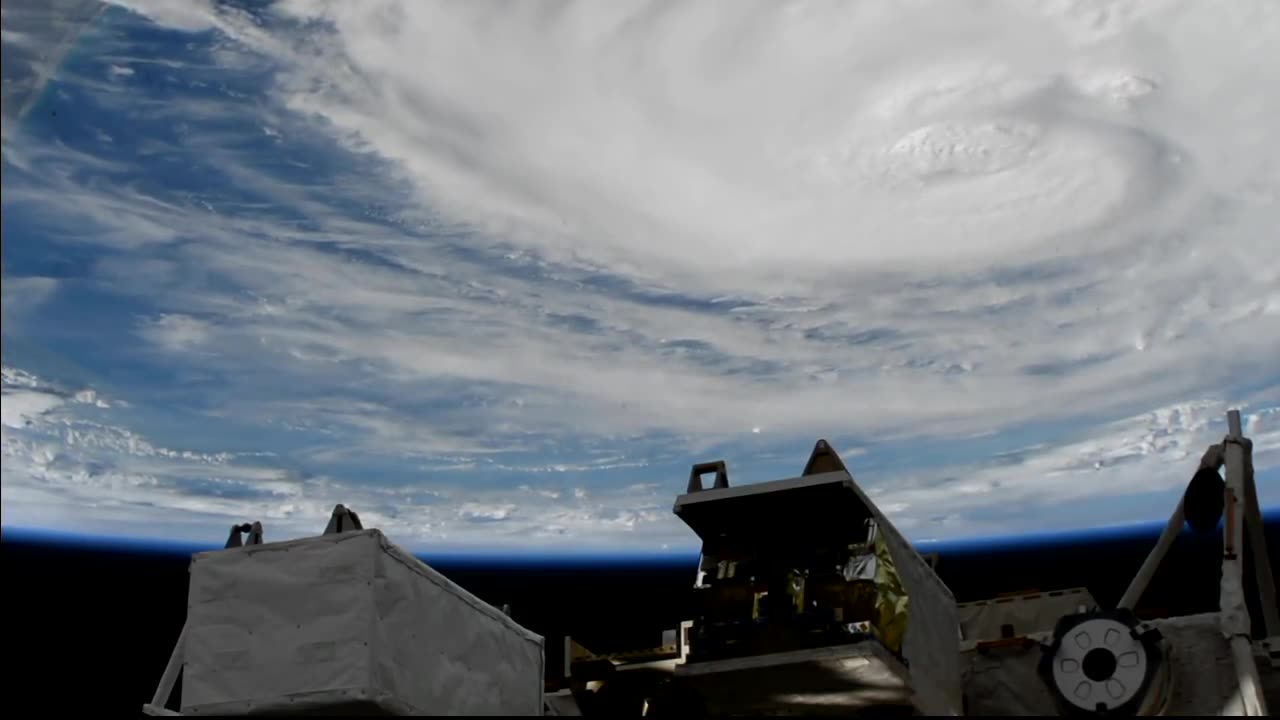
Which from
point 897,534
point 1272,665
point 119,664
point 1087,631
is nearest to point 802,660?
point 897,534

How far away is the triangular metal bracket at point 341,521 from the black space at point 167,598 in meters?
48.6

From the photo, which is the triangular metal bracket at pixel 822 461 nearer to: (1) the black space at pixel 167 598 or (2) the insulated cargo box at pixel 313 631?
(2) the insulated cargo box at pixel 313 631

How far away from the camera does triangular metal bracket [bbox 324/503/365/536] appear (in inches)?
736

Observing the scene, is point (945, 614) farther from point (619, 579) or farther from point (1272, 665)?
point (619, 579)

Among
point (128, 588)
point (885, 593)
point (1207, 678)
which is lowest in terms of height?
point (1207, 678)

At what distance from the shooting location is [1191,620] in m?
24.3

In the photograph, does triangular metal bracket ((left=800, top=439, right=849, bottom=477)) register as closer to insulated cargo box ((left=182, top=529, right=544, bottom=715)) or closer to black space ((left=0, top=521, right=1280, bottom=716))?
insulated cargo box ((left=182, top=529, right=544, bottom=715))

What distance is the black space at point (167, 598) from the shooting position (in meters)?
73.4

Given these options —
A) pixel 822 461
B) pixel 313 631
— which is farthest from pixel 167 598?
pixel 313 631

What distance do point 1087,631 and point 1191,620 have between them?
263 centimetres

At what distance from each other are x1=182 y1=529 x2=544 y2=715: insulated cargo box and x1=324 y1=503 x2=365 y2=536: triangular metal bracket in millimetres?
1448

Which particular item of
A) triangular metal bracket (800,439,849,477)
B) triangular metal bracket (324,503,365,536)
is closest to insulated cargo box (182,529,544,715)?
triangular metal bracket (324,503,365,536)

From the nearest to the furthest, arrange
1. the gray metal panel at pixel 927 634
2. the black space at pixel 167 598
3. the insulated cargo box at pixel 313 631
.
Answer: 1. the insulated cargo box at pixel 313 631
2. the gray metal panel at pixel 927 634
3. the black space at pixel 167 598

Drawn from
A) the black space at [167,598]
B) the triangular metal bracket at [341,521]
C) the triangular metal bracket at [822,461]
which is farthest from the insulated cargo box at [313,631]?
the black space at [167,598]
